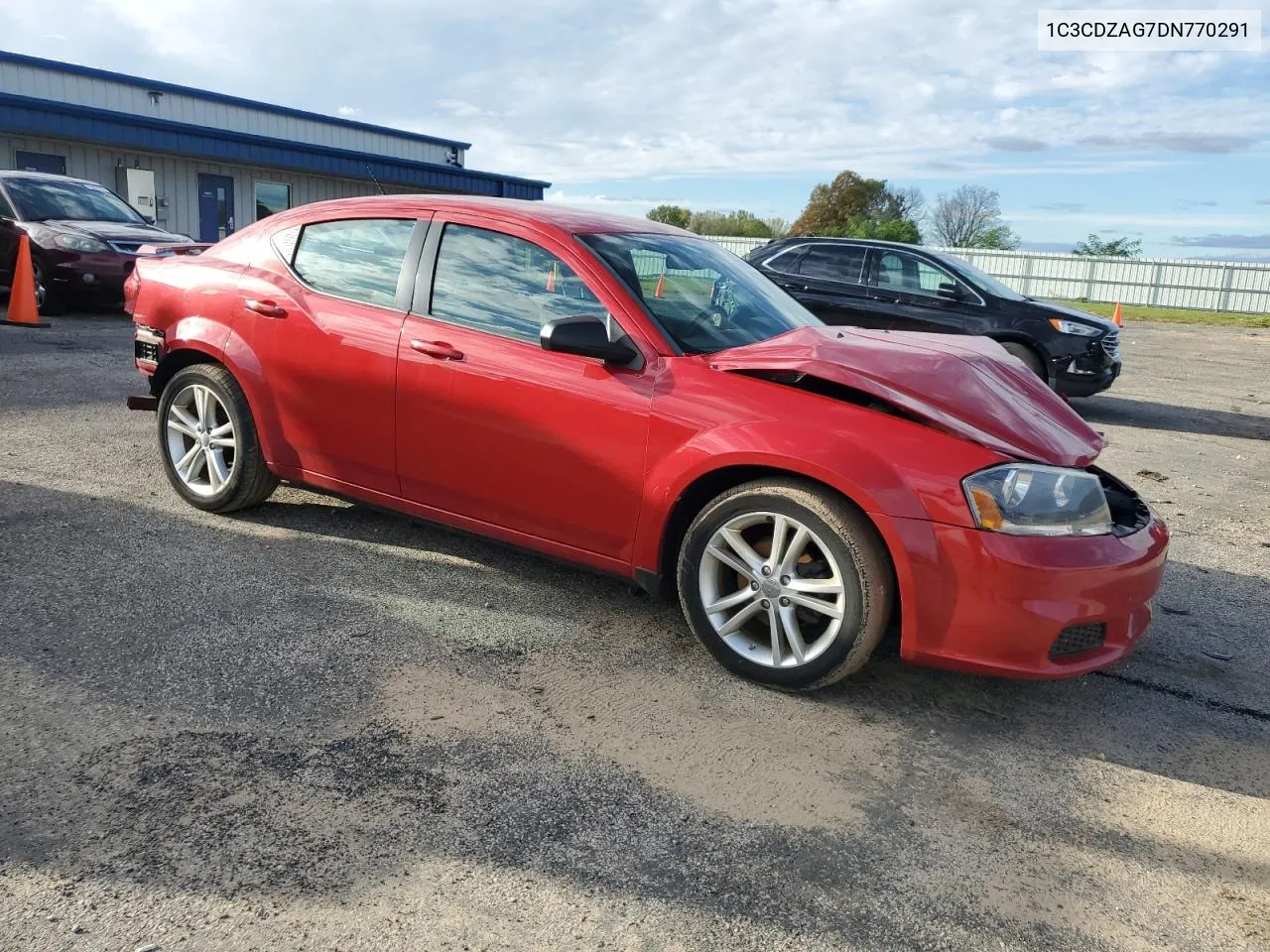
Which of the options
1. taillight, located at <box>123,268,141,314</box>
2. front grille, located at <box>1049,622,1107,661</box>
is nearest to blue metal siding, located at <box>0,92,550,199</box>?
taillight, located at <box>123,268,141,314</box>

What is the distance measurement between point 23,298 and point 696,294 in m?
10.4

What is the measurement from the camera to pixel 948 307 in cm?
993

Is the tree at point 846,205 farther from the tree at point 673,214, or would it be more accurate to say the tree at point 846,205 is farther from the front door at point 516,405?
the front door at point 516,405

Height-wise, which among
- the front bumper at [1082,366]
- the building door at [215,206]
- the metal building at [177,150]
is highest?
the metal building at [177,150]

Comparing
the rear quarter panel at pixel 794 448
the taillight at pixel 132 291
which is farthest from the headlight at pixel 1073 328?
the taillight at pixel 132 291

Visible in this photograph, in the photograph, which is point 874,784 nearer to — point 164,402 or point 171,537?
point 171,537

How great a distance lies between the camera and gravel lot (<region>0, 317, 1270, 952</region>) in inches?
92.6

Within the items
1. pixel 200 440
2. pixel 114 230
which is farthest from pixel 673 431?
pixel 114 230

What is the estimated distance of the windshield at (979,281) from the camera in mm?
10055

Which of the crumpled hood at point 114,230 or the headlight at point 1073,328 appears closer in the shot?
the headlight at point 1073,328

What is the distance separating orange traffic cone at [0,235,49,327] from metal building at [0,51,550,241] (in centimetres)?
1014

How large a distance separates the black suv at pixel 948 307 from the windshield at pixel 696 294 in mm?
5121

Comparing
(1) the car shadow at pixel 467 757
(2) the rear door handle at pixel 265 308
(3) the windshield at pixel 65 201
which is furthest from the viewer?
(3) the windshield at pixel 65 201

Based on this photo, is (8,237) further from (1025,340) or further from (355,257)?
(1025,340)
